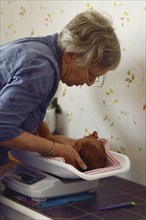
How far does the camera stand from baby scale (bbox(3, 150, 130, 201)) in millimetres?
1476

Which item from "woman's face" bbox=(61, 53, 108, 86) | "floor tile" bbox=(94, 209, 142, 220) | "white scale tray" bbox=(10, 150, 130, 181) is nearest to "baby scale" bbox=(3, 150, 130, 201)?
"white scale tray" bbox=(10, 150, 130, 181)

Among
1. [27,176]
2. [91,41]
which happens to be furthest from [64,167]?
[91,41]

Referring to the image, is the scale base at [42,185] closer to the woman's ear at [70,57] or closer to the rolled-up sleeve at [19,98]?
the rolled-up sleeve at [19,98]

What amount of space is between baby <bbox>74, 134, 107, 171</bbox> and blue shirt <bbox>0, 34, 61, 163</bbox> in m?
0.23

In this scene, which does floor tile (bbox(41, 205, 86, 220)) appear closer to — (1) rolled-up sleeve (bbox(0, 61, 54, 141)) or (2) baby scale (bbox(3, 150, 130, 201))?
(2) baby scale (bbox(3, 150, 130, 201))

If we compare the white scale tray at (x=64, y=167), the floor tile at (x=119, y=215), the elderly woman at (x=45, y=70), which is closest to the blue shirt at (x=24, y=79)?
the elderly woman at (x=45, y=70)

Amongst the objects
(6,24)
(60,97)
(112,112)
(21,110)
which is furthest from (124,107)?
(6,24)

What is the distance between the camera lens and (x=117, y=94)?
5.85 feet

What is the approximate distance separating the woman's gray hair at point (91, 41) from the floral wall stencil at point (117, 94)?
229 mm

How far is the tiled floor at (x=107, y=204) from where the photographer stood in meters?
1.42

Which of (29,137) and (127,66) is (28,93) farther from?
(127,66)

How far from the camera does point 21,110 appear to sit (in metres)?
1.38

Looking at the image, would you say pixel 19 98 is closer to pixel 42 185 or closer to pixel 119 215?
pixel 42 185

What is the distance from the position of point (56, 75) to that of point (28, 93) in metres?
0.13
